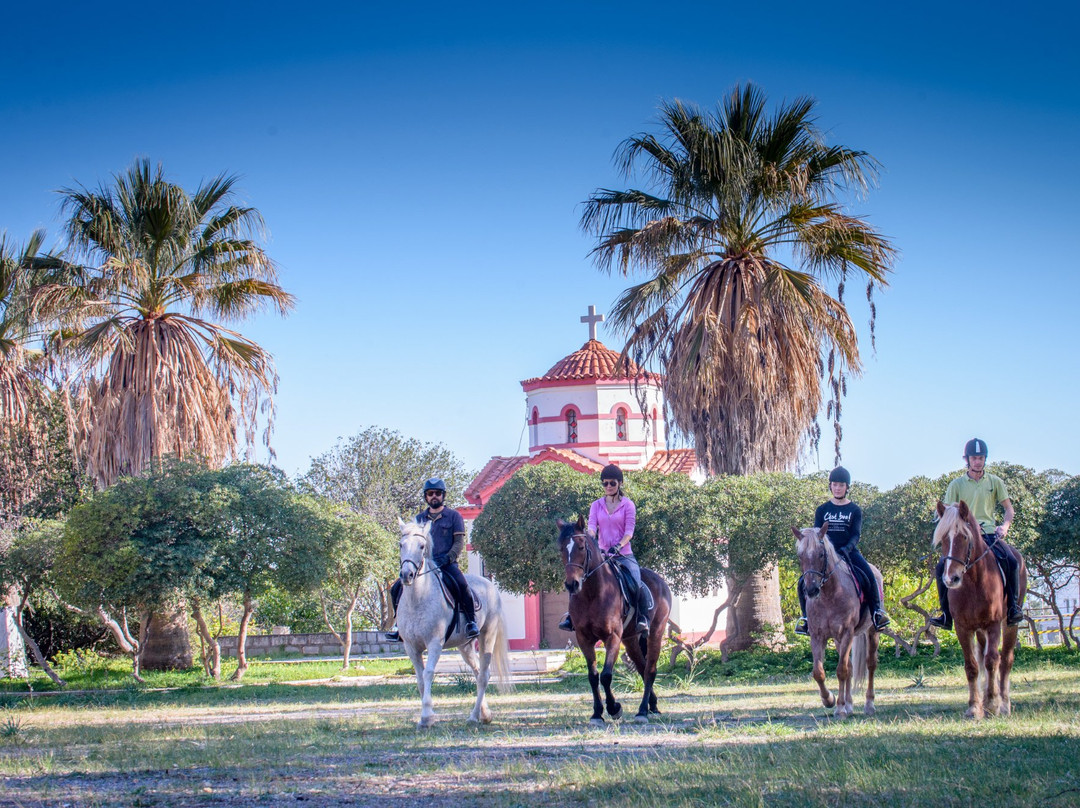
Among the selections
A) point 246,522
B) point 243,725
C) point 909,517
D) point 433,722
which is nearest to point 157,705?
point 246,522

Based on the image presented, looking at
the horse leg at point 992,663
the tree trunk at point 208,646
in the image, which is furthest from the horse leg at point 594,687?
the tree trunk at point 208,646

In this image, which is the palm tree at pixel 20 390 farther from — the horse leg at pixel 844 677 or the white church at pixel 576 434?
the horse leg at pixel 844 677

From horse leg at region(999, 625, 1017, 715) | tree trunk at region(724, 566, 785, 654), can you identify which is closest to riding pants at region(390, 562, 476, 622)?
horse leg at region(999, 625, 1017, 715)

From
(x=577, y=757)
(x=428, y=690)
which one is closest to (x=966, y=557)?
(x=577, y=757)

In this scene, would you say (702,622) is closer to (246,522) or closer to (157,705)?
(246,522)

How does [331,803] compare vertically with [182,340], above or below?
below

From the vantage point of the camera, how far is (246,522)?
22.2m

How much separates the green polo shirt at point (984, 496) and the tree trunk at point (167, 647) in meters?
19.9

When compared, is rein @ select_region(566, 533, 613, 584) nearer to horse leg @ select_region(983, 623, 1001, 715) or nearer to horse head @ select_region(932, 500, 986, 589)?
horse head @ select_region(932, 500, 986, 589)

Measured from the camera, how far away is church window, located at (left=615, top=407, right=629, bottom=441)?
37.8 metres

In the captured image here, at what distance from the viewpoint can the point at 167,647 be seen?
26.0m

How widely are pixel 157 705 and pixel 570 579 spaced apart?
10.7 m

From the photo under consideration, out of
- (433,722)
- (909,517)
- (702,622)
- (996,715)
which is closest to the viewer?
(996,715)

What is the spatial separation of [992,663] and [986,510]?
1564 mm
